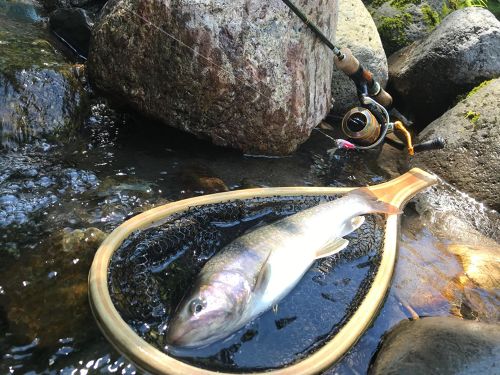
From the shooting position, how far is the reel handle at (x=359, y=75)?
5820 millimetres

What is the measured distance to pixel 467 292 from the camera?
13.7 ft

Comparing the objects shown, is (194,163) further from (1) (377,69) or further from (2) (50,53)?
(1) (377,69)

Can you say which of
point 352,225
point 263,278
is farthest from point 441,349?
point 352,225

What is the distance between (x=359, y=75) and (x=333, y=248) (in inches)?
124

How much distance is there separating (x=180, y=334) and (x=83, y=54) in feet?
20.7

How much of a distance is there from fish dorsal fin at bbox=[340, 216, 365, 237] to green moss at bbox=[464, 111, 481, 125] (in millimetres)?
3584

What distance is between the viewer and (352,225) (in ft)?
13.7

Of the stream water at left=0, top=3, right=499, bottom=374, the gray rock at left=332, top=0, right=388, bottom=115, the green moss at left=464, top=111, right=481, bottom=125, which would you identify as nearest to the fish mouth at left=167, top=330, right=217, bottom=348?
the stream water at left=0, top=3, right=499, bottom=374

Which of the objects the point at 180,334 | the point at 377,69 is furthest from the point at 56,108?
the point at 377,69

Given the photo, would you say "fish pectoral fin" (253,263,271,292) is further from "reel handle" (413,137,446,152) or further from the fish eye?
"reel handle" (413,137,446,152)

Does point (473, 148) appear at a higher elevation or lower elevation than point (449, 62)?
lower

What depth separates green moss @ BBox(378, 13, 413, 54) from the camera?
912 cm

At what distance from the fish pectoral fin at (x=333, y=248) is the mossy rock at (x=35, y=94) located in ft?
10.8

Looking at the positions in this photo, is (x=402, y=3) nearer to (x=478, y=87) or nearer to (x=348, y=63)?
(x=478, y=87)
